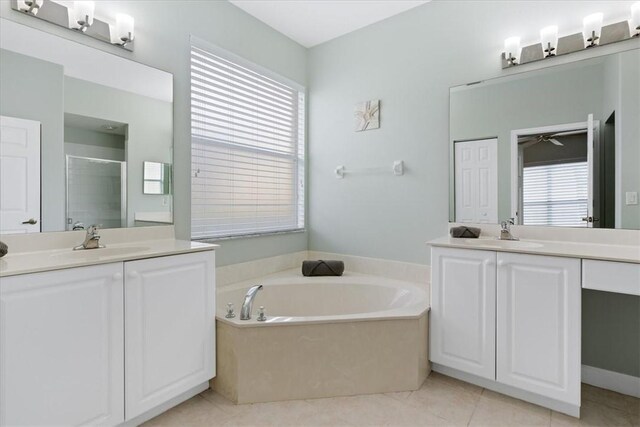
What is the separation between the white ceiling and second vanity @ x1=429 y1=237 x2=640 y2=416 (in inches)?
76.2

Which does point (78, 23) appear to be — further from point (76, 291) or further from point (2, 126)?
point (76, 291)

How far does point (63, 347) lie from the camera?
4.35 ft

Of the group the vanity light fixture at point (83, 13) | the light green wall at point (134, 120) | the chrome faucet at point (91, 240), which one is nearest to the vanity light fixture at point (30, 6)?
the vanity light fixture at point (83, 13)

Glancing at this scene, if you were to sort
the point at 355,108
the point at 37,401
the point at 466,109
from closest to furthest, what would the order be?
the point at 37,401
the point at 466,109
the point at 355,108

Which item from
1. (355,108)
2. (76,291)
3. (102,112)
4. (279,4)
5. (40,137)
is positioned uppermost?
(279,4)

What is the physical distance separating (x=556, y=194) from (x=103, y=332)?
2601 millimetres

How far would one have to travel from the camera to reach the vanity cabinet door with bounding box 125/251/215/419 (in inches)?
60.7

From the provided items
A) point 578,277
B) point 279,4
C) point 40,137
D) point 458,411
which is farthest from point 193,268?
point 279,4

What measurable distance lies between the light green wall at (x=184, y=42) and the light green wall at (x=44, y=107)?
0.23 m

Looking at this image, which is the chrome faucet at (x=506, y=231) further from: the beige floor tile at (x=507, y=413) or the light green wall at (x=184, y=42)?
the light green wall at (x=184, y=42)

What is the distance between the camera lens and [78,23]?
1.80 metres

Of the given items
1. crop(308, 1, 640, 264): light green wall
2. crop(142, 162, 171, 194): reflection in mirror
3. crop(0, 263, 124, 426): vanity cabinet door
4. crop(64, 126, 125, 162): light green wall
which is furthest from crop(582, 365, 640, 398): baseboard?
crop(64, 126, 125, 162): light green wall

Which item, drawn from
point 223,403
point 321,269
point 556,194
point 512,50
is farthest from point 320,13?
point 223,403

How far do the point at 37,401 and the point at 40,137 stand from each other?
1212 millimetres
